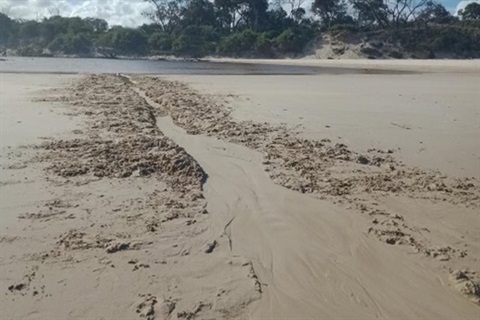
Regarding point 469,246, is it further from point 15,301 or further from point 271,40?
point 271,40

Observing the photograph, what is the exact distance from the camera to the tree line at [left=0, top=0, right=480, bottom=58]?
68.9 m

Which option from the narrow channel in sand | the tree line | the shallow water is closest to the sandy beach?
the narrow channel in sand

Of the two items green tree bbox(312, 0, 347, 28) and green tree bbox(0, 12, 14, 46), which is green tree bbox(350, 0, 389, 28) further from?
green tree bbox(0, 12, 14, 46)

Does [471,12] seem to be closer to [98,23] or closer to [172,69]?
[172,69]

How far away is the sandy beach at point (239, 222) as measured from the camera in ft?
8.89

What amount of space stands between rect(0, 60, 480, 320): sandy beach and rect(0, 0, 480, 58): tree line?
211 feet

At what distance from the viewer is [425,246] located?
343 centimetres

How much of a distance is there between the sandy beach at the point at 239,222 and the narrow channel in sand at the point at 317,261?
0.01 meters

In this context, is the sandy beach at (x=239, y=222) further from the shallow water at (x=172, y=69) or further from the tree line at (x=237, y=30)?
the tree line at (x=237, y=30)

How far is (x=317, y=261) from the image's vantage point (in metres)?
3.22

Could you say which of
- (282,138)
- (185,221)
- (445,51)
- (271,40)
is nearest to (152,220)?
(185,221)

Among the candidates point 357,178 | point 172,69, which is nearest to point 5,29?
point 172,69

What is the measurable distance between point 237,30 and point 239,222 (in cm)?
9449

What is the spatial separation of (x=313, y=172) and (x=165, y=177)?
167 centimetres
